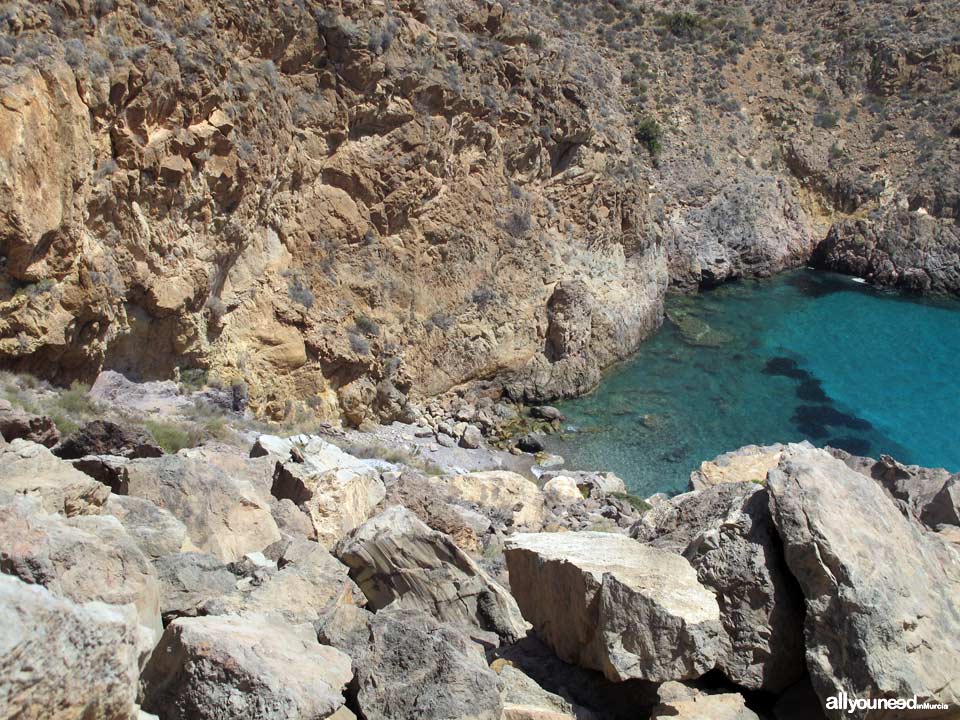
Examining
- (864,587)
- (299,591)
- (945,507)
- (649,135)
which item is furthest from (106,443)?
(649,135)

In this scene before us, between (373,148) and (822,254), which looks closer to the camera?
(373,148)

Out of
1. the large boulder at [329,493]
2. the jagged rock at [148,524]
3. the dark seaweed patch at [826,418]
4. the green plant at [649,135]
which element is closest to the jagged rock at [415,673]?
the jagged rock at [148,524]

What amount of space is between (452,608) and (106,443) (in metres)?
5.75

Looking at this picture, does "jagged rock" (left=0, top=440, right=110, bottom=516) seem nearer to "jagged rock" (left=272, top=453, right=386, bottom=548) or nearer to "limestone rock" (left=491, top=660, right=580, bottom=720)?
"jagged rock" (left=272, top=453, right=386, bottom=548)

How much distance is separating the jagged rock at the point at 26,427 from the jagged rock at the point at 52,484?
6.03ft

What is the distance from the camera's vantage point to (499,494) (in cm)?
1659

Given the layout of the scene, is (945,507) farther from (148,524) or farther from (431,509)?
(148,524)

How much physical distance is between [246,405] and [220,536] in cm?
1045

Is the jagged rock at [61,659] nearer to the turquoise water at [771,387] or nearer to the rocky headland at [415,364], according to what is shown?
the rocky headland at [415,364]

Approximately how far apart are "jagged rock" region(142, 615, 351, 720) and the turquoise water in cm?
1781

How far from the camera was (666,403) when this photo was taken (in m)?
26.8

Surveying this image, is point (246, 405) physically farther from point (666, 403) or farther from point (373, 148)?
point (666, 403)

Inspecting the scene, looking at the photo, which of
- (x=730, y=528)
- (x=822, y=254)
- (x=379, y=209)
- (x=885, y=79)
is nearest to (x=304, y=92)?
(x=379, y=209)

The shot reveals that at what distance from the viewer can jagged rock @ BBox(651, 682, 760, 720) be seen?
586 centimetres
